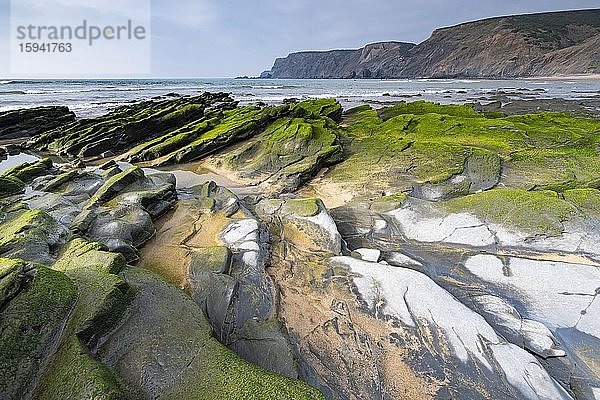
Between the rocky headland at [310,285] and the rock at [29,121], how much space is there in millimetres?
13280

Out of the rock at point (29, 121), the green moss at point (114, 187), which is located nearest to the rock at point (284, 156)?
the green moss at point (114, 187)

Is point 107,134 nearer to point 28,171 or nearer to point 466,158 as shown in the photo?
point 28,171

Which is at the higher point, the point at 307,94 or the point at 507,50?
the point at 507,50

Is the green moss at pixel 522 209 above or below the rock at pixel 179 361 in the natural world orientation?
above

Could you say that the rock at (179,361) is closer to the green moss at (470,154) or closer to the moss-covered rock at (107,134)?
the green moss at (470,154)

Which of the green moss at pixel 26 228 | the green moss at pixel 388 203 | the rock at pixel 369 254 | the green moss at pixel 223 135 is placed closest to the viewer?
the green moss at pixel 26 228

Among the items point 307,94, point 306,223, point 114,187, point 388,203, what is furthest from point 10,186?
point 307,94

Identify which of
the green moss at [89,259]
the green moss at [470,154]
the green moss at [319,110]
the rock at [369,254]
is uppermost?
the green moss at [319,110]

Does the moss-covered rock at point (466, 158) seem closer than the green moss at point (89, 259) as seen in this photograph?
No

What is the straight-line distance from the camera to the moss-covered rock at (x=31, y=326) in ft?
8.60

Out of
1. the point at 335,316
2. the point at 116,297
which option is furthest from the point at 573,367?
the point at 116,297

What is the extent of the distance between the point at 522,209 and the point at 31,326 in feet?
22.3

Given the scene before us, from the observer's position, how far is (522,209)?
5977 millimetres

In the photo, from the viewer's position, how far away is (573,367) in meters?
3.44
